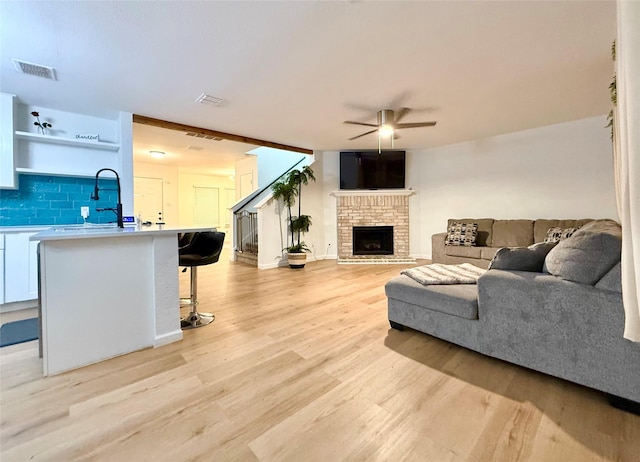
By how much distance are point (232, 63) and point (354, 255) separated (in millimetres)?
4425

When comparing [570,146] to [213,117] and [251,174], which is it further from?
[251,174]

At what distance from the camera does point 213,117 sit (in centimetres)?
375

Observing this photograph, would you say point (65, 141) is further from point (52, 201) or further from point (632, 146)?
point (632, 146)

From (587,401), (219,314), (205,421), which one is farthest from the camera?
(219,314)

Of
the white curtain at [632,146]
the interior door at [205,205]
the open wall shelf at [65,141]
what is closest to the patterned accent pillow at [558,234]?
the white curtain at [632,146]

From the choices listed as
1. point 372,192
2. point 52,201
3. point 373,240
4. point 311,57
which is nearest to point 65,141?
point 52,201

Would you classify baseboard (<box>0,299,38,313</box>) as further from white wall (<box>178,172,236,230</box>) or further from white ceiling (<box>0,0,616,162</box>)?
white wall (<box>178,172,236,230</box>)

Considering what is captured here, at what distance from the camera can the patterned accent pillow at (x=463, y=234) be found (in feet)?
15.4

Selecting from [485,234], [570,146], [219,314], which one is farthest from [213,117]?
[570,146]

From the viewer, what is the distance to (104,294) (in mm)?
1919

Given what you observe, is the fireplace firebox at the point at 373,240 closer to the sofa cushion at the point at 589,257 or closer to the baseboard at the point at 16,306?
the sofa cushion at the point at 589,257

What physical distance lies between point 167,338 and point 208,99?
258 centimetres

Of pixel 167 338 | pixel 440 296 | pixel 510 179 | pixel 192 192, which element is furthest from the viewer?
pixel 192 192

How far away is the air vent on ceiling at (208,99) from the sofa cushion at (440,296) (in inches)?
111
